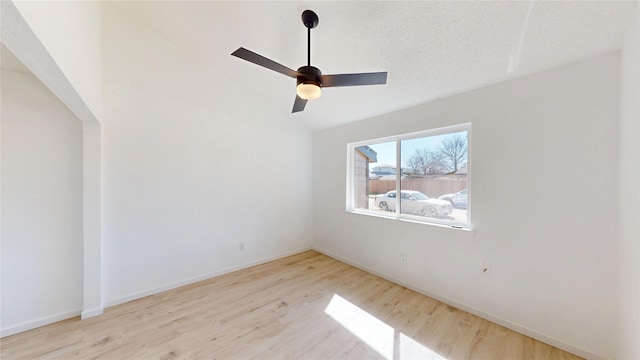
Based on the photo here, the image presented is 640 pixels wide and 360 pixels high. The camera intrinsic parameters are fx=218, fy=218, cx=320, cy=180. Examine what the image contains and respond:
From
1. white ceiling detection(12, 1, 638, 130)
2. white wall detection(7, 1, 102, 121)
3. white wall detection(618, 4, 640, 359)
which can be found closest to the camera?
white wall detection(7, 1, 102, 121)

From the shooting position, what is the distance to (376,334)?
1983 mm

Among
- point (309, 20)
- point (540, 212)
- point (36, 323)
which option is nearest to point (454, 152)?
point (540, 212)

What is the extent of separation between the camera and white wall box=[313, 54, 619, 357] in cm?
164

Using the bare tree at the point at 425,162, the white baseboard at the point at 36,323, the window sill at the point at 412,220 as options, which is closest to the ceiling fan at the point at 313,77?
the bare tree at the point at 425,162

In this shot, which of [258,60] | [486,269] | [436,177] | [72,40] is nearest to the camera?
[72,40]

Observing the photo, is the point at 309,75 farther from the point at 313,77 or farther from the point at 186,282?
→ the point at 186,282

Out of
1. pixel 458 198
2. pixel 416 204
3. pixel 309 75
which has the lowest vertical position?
pixel 416 204

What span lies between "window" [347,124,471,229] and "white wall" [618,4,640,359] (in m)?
1.00

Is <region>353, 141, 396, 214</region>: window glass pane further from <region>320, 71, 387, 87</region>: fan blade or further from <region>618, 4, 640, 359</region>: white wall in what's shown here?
<region>618, 4, 640, 359</region>: white wall

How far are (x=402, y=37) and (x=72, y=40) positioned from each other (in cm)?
232

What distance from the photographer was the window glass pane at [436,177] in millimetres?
2447

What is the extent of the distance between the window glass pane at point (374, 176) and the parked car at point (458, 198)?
742 millimetres

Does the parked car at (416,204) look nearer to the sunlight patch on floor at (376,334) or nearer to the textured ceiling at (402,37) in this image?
the textured ceiling at (402,37)

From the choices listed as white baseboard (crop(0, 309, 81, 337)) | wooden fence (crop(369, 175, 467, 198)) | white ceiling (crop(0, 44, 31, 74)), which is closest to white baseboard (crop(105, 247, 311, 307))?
white baseboard (crop(0, 309, 81, 337))
